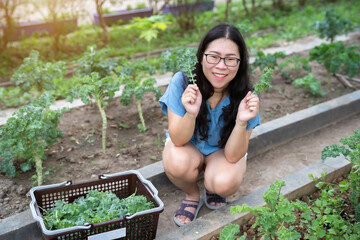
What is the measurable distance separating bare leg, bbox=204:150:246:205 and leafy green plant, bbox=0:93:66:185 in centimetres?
131

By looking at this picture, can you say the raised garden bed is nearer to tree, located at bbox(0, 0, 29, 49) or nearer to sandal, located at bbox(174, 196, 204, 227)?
tree, located at bbox(0, 0, 29, 49)

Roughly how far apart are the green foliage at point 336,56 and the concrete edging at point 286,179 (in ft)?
1.18

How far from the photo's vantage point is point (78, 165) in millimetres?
3305

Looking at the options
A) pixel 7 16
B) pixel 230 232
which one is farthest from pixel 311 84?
pixel 7 16

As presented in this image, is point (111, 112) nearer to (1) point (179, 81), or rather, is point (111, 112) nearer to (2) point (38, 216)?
(1) point (179, 81)

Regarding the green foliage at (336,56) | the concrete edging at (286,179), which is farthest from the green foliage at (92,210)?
→ the green foliage at (336,56)

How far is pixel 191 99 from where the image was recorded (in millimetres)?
2428

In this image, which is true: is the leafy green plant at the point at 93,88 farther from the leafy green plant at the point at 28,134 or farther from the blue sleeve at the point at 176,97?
the blue sleeve at the point at 176,97

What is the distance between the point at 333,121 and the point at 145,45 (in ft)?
13.2

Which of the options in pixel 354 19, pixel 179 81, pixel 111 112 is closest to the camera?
pixel 179 81

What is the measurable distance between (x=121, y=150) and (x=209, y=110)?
3.70 ft

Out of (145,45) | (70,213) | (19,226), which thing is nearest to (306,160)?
(70,213)

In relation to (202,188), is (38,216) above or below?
above

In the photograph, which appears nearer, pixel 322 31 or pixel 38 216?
pixel 38 216
